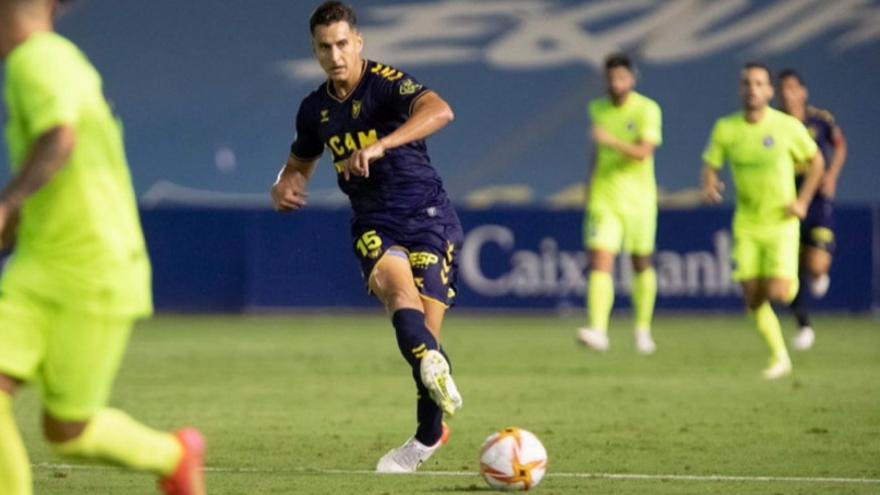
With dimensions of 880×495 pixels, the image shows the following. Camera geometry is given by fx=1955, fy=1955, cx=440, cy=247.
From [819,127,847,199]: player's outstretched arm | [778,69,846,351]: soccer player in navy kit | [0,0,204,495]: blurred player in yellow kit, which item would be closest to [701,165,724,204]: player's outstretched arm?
[778,69,846,351]: soccer player in navy kit

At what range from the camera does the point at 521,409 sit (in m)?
12.4

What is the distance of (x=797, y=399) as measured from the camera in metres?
13.2

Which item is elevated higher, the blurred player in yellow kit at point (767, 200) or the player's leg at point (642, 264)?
the blurred player in yellow kit at point (767, 200)

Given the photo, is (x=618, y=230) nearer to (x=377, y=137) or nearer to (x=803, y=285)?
(x=803, y=285)

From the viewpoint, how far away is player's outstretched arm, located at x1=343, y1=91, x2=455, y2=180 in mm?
8561

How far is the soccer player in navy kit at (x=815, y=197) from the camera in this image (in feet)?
56.7

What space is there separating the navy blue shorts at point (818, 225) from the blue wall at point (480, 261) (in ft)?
13.2

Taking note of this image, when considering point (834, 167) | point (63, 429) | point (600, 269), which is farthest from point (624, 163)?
point (63, 429)

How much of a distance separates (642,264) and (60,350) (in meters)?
12.3

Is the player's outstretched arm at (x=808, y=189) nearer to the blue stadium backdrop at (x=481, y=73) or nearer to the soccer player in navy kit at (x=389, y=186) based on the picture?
the soccer player in navy kit at (x=389, y=186)

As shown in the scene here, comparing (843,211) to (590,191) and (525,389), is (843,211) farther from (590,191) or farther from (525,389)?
(525,389)

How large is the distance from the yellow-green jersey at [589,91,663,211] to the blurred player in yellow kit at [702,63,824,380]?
1.88m

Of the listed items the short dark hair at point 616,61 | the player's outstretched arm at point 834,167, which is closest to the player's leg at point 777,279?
the short dark hair at point 616,61

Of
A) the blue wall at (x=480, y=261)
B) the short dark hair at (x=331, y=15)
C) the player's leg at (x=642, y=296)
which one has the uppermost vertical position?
the short dark hair at (x=331, y=15)
